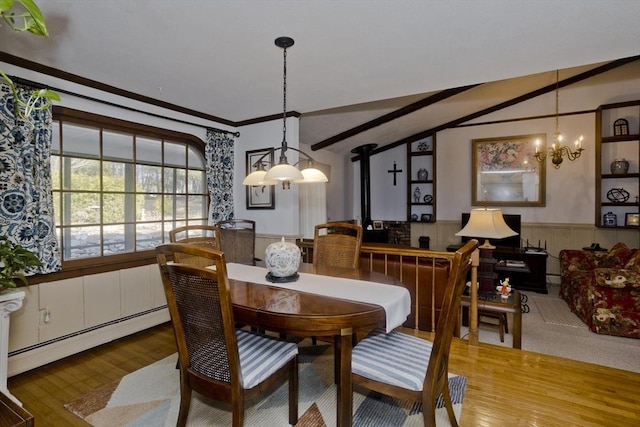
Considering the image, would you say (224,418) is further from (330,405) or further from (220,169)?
(220,169)

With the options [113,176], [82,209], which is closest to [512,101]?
[113,176]

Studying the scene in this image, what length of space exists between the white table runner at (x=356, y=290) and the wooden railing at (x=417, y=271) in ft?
3.08

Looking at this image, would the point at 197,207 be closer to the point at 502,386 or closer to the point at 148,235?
the point at 148,235

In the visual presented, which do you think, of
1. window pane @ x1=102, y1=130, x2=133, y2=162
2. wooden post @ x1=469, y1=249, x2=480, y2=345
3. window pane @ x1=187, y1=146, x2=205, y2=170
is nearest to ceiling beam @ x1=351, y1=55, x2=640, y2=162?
window pane @ x1=187, y1=146, x2=205, y2=170

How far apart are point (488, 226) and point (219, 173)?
3.03 metres

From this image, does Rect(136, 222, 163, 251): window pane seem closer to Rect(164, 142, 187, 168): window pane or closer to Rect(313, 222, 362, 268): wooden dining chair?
Rect(164, 142, 187, 168): window pane

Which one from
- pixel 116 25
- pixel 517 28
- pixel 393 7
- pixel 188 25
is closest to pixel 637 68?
pixel 517 28

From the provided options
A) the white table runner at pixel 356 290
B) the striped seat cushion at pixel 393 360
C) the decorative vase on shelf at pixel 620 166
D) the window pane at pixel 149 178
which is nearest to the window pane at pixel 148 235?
the window pane at pixel 149 178

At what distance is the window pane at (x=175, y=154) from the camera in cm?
362

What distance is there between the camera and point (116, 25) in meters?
1.99

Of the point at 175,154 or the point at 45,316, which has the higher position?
the point at 175,154

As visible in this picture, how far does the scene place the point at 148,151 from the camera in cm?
343

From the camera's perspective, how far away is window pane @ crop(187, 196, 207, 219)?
154 inches

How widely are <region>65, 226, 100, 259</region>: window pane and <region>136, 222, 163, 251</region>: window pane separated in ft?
1.26
